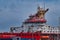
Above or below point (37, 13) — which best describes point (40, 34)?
below

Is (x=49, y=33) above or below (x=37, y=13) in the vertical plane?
below

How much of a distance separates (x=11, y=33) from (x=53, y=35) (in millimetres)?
9005

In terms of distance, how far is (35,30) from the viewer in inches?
2056

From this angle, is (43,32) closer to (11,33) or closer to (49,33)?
(49,33)

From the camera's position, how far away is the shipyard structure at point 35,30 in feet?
164

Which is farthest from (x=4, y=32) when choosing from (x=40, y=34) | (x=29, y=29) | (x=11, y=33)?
(x=40, y=34)

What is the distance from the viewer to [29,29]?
53.4 metres

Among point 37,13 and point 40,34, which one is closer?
point 40,34

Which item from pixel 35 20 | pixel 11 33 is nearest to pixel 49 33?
pixel 35 20

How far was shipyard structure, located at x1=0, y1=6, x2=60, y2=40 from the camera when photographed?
50.1 metres

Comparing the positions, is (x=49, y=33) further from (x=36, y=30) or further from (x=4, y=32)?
(x=4, y=32)

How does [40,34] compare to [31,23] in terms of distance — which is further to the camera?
[31,23]

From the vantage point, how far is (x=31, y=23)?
5416cm

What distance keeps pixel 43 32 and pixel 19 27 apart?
7573 millimetres
